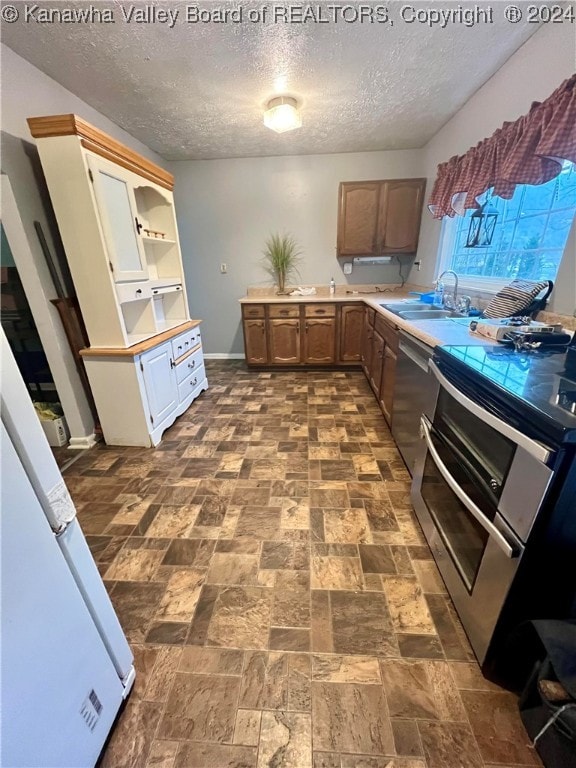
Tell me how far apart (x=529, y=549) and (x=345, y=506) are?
1.04m

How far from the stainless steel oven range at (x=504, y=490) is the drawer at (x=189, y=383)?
2.27m

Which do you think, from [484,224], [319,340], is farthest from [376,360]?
[484,224]

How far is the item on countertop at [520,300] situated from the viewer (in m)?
1.71

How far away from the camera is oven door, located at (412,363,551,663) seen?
2.69 ft

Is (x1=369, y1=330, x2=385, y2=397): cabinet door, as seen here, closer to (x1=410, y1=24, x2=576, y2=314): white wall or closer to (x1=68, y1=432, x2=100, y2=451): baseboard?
(x1=410, y1=24, x2=576, y2=314): white wall

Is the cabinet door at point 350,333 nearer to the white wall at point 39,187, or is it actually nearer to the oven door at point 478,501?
the oven door at point 478,501

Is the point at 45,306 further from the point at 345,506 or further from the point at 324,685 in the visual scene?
the point at 324,685

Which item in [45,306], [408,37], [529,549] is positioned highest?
[408,37]

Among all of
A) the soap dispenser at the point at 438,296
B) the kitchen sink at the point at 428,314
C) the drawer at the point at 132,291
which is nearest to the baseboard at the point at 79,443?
the drawer at the point at 132,291

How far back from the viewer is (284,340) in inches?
150

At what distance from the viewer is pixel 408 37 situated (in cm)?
174

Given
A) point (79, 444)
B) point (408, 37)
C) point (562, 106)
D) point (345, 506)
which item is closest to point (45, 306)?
point (79, 444)

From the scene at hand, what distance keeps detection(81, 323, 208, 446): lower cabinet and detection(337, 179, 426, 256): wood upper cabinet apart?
2.49 m

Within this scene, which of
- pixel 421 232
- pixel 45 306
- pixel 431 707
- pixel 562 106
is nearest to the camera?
pixel 431 707
